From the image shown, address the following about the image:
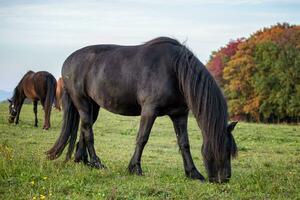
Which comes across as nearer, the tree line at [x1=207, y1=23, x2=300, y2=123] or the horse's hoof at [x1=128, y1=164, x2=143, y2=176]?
the horse's hoof at [x1=128, y1=164, x2=143, y2=176]

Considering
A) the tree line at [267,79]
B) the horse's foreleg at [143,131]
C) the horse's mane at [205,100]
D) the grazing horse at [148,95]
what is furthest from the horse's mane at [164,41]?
the tree line at [267,79]

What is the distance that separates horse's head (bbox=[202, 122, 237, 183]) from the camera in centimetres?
861

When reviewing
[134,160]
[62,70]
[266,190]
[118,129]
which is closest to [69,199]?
[134,160]

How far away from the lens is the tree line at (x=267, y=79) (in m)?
50.8

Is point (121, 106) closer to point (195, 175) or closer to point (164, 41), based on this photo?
point (164, 41)

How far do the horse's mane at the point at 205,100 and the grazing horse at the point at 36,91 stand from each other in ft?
47.7

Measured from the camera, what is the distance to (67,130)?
36.7ft

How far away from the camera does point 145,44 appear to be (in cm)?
1034

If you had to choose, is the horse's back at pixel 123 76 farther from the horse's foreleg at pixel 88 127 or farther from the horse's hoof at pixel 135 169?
the horse's hoof at pixel 135 169

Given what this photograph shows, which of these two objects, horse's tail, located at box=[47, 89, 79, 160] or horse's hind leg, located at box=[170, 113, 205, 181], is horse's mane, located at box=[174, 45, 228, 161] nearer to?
horse's hind leg, located at box=[170, 113, 205, 181]

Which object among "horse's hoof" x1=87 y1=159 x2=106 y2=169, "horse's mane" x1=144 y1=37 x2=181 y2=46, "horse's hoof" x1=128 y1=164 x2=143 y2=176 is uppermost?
"horse's mane" x1=144 y1=37 x2=181 y2=46

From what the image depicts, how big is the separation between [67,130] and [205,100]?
3.86 m

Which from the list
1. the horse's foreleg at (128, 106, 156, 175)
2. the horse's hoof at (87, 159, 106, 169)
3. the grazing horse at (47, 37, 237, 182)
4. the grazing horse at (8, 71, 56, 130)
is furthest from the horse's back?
the grazing horse at (8, 71, 56, 130)

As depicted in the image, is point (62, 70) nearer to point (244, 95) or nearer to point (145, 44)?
point (145, 44)
